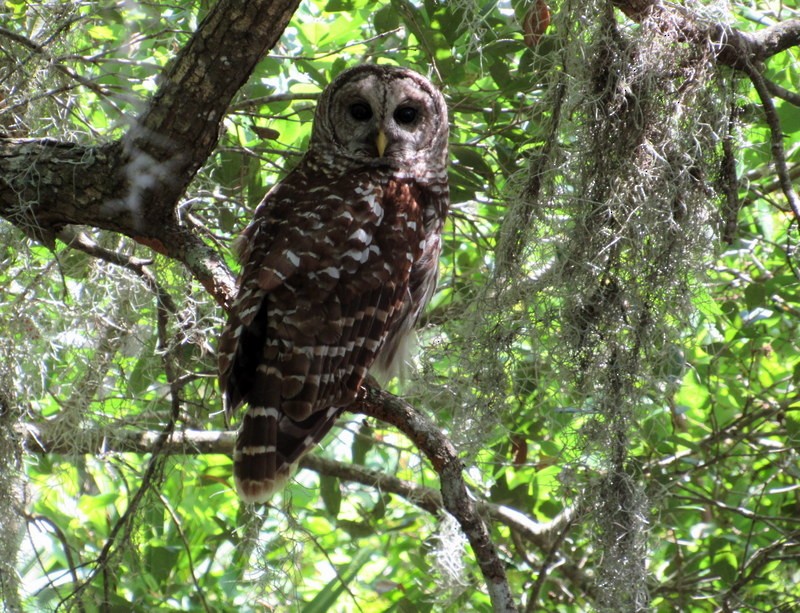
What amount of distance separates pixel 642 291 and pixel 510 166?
830 millimetres

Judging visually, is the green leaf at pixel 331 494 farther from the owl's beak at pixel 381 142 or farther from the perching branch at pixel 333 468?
the owl's beak at pixel 381 142

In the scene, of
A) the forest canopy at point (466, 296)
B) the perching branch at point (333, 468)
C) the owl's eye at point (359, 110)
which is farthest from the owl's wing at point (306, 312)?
the perching branch at point (333, 468)

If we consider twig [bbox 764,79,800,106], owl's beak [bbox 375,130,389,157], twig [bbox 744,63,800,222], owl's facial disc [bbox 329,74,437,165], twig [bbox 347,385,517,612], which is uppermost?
owl's facial disc [bbox 329,74,437,165]

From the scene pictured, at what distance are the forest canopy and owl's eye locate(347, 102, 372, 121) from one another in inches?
9.3

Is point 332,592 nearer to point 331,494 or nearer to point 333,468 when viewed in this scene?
point 331,494

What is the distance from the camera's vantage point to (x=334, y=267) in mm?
2643

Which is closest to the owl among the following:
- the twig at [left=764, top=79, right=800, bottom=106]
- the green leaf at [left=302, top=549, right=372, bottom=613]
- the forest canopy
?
the forest canopy

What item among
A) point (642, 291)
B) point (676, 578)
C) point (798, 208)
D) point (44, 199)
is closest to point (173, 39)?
point (44, 199)

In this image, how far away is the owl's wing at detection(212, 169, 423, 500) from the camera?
244 cm

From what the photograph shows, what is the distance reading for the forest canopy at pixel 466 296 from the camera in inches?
90.5

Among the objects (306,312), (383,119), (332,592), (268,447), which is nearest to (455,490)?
(268,447)

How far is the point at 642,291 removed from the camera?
2.35 metres

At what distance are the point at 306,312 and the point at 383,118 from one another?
87cm

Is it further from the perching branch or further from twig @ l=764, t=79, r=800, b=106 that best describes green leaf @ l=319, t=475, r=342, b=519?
twig @ l=764, t=79, r=800, b=106
